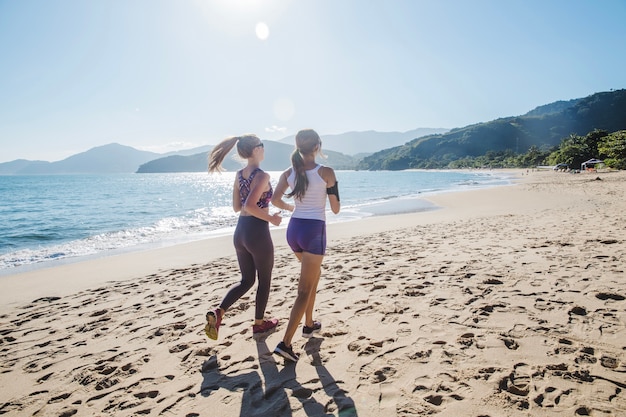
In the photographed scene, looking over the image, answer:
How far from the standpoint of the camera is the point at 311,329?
358cm

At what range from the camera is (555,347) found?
2.93 m

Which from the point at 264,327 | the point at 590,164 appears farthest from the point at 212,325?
the point at 590,164

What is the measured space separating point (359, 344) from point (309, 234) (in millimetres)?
1320

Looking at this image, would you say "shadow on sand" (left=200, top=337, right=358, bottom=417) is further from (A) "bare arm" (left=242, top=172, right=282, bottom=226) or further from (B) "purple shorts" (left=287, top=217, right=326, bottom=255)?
(A) "bare arm" (left=242, top=172, right=282, bottom=226)

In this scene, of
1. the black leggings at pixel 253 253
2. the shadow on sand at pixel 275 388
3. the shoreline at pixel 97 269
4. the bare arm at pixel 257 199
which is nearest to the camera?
the shadow on sand at pixel 275 388

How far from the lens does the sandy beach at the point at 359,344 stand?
247cm

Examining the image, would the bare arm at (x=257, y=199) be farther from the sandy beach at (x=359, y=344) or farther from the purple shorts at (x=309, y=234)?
the sandy beach at (x=359, y=344)

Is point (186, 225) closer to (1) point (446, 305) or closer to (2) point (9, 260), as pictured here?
(2) point (9, 260)

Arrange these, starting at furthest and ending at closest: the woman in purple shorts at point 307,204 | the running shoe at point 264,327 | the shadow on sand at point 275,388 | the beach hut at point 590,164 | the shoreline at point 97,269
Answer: the beach hut at point 590,164 → the shoreline at point 97,269 → the running shoe at point 264,327 → the woman in purple shorts at point 307,204 → the shadow on sand at point 275,388

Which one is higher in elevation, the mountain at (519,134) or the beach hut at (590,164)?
the mountain at (519,134)

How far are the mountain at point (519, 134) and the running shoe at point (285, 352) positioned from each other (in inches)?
6567

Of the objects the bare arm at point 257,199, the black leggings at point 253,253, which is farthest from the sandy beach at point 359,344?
the bare arm at point 257,199

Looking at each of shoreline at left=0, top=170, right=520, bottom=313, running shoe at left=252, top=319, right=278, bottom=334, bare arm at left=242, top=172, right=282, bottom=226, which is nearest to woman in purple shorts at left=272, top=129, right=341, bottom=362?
bare arm at left=242, top=172, right=282, bottom=226

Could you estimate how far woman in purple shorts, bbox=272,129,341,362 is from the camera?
2.91 metres
